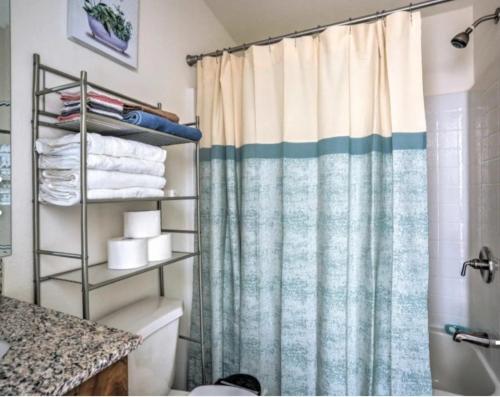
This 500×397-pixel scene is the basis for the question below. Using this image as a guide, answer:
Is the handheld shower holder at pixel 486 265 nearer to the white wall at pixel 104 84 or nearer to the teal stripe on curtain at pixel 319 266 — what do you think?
the teal stripe on curtain at pixel 319 266

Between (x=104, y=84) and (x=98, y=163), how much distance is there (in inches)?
19.8

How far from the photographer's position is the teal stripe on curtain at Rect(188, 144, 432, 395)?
1.24 m

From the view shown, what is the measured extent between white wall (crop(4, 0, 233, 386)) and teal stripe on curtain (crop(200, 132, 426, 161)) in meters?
0.39

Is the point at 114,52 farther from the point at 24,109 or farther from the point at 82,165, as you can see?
the point at 82,165

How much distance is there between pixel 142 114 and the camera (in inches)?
41.4

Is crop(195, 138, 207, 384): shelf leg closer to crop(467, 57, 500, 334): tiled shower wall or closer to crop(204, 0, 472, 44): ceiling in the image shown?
crop(204, 0, 472, 44): ceiling

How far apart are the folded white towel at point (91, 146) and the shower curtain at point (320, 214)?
2.03 ft

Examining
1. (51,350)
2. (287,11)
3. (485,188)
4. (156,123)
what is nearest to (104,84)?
(156,123)

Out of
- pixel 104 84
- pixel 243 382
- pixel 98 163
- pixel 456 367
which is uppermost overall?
pixel 104 84

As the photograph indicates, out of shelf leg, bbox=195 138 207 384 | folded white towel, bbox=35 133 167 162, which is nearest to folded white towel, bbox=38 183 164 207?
folded white towel, bbox=35 133 167 162

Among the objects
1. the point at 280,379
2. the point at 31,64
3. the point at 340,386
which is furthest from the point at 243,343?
the point at 31,64

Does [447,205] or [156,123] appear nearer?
[156,123]

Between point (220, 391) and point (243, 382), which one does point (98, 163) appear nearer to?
point (220, 391)

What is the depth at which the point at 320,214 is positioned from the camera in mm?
1409
